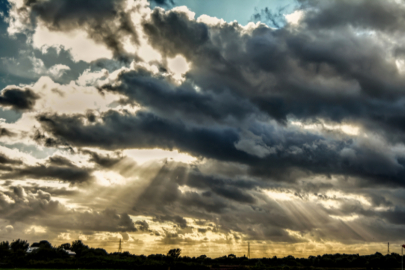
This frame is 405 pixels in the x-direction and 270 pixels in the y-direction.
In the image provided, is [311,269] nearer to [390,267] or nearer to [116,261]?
[390,267]

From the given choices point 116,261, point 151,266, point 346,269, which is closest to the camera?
point 151,266

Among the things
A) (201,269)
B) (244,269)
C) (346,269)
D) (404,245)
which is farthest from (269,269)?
(404,245)

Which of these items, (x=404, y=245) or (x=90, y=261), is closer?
(x=404, y=245)

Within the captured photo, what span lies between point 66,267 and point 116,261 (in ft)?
95.4

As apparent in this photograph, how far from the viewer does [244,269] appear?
16712 cm

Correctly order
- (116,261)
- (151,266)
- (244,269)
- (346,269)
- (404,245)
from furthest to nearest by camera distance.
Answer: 1. (346,269)
2. (116,261)
3. (244,269)
4. (151,266)
5. (404,245)

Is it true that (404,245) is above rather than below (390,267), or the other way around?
above

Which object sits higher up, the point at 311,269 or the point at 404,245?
the point at 404,245

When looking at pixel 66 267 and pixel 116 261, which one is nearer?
pixel 66 267

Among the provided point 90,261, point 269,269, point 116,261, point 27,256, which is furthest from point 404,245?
point 27,256

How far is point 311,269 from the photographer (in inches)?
7239

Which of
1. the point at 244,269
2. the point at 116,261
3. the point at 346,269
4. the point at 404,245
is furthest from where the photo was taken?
the point at 346,269

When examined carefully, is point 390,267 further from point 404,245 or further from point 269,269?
point 404,245

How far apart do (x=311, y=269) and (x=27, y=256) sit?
149889 millimetres
